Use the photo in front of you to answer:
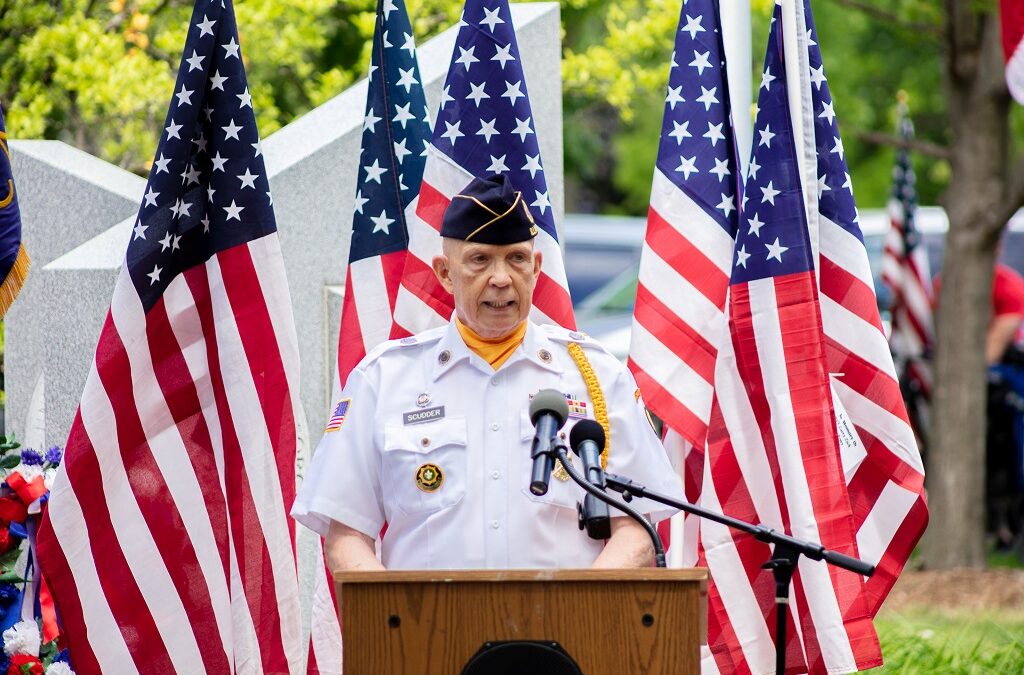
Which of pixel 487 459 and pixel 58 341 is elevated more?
pixel 58 341

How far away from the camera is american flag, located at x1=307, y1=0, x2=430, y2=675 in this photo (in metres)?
5.87

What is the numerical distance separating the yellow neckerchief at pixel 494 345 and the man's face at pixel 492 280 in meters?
0.07

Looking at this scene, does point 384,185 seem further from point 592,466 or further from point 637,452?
point 592,466

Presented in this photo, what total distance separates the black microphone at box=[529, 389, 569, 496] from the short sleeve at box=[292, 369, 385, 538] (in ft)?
2.97

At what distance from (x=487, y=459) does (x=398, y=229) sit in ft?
5.90

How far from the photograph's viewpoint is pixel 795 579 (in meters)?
5.35

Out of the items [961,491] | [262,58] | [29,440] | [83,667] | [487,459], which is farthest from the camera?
[961,491]

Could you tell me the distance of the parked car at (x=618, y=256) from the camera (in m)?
16.6

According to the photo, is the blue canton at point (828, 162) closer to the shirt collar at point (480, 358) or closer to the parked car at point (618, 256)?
the shirt collar at point (480, 358)

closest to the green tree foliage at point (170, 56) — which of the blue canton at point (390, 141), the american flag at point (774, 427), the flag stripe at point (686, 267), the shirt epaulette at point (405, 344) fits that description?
the blue canton at point (390, 141)

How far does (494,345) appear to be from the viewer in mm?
4531

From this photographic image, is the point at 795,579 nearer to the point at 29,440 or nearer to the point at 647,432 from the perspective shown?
the point at 647,432

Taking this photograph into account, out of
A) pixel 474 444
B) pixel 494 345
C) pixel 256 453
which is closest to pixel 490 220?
pixel 494 345

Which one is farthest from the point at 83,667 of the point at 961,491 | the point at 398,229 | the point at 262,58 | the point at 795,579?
the point at 961,491
